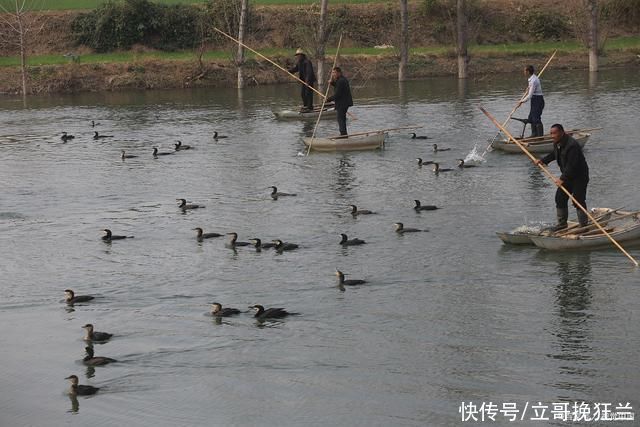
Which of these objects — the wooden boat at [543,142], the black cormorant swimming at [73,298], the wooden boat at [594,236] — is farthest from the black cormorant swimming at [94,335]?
the wooden boat at [543,142]

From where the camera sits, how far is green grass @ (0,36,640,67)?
54.4 m

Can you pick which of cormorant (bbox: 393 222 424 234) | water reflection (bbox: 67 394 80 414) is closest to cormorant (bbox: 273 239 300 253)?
cormorant (bbox: 393 222 424 234)

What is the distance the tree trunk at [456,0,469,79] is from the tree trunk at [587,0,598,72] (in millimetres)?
5460

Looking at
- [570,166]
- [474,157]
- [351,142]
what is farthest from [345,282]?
[351,142]

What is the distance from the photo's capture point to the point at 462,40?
48719mm

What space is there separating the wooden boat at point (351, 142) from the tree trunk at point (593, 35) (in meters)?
21.1

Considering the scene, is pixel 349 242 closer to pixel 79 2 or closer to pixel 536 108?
pixel 536 108

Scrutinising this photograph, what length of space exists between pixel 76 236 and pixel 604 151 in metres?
14.0

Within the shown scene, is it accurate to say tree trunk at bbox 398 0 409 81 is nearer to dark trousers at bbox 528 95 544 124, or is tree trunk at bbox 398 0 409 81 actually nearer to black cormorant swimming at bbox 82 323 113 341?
dark trousers at bbox 528 95 544 124

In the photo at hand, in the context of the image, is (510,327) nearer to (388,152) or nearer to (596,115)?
(388,152)

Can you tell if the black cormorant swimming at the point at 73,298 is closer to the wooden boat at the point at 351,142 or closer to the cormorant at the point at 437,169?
the cormorant at the point at 437,169

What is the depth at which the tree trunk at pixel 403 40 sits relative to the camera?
4809 centimetres

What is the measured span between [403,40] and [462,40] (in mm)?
2639

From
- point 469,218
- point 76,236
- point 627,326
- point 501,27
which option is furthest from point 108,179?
point 501,27
